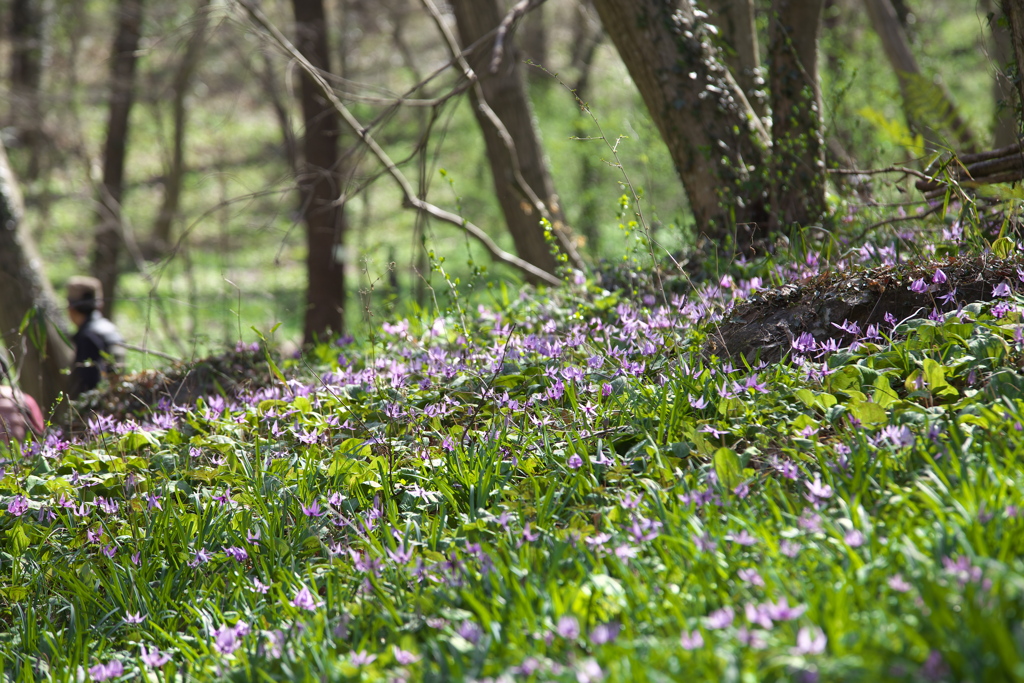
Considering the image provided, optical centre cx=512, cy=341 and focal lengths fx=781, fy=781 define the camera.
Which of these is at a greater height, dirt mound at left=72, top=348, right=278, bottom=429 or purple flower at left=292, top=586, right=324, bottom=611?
purple flower at left=292, top=586, right=324, bottom=611

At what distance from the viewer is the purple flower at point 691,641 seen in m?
1.62

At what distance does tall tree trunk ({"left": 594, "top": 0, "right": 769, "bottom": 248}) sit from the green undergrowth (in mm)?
1464

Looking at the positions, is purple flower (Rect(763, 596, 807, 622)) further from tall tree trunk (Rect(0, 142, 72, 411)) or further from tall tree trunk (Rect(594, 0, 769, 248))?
tall tree trunk (Rect(0, 142, 72, 411))

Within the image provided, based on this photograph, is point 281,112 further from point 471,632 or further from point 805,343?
point 471,632

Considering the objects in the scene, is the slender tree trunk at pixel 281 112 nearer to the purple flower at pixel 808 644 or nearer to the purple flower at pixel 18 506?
the purple flower at pixel 18 506

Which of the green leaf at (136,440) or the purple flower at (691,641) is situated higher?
the purple flower at (691,641)

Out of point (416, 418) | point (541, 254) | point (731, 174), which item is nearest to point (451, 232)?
point (541, 254)

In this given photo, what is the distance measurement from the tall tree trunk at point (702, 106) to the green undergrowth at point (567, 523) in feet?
4.80

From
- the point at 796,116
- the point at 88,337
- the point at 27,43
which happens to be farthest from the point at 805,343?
the point at 27,43

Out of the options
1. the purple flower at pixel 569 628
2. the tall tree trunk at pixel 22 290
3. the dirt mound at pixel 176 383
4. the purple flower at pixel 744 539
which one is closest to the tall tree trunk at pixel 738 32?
the dirt mound at pixel 176 383

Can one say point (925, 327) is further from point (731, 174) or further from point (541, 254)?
point (541, 254)

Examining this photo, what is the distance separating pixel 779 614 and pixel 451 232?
61.2ft

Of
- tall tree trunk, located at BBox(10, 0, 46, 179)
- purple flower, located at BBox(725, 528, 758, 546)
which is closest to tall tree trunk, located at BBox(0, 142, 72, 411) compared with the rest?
tall tree trunk, located at BBox(10, 0, 46, 179)

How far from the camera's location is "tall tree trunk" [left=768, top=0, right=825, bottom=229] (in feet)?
16.2
